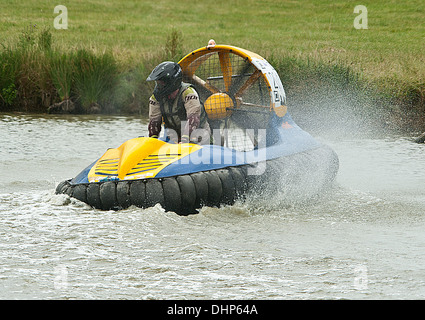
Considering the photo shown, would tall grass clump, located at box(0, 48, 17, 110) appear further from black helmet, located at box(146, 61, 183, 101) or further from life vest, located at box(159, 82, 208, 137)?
black helmet, located at box(146, 61, 183, 101)

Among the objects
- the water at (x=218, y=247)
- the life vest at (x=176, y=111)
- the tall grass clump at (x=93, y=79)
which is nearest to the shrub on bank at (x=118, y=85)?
the tall grass clump at (x=93, y=79)

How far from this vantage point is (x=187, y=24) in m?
22.9

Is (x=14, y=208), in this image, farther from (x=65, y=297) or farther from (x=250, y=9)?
(x=250, y=9)

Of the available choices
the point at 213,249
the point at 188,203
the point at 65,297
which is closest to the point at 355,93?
the point at 188,203

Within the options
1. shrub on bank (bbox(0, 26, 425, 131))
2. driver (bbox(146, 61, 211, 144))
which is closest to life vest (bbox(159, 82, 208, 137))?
driver (bbox(146, 61, 211, 144))

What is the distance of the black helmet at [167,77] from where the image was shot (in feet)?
17.7

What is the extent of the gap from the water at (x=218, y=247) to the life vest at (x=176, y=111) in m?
0.92

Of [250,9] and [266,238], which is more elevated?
[250,9]

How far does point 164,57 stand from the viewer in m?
11.7

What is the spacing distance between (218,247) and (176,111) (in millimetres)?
1766

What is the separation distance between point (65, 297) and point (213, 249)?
105 centimetres

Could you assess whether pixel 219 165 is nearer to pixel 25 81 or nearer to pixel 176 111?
pixel 176 111

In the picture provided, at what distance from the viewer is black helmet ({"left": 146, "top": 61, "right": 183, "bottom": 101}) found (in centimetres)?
540

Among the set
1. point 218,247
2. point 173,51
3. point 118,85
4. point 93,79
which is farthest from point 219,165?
point 173,51
